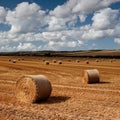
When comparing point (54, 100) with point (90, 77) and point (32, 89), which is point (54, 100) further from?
point (90, 77)

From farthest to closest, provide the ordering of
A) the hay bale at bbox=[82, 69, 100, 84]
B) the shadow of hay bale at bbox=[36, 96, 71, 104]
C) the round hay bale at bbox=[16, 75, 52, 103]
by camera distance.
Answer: the hay bale at bbox=[82, 69, 100, 84], the shadow of hay bale at bbox=[36, 96, 71, 104], the round hay bale at bbox=[16, 75, 52, 103]

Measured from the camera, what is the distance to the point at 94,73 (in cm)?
2602

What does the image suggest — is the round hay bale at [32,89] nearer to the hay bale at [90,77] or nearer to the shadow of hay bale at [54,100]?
the shadow of hay bale at [54,100]

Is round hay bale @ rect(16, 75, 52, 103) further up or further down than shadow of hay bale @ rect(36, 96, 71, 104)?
further up

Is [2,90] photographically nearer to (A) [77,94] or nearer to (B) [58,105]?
(A) [77,94]

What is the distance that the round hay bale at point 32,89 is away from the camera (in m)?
16.5

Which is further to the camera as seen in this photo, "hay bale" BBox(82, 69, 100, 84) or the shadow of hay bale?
"hay bale" BBox(82, 69, 100, 84)

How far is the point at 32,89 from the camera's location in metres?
16.8

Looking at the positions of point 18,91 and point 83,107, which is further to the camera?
point 18,91

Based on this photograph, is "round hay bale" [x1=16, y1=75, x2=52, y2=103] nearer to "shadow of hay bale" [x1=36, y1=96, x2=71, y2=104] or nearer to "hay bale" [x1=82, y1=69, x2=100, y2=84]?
"shadow of hay bale" [x1=36, y1=96, x2=71, y2=104]

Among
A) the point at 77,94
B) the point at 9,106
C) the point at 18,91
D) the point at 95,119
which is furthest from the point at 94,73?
the point at 95,119

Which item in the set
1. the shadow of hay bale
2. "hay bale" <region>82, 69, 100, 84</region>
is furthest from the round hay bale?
"hay bale" <region>82, 69, 100, 84</region>

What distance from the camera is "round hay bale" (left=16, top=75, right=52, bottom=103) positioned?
1655cm

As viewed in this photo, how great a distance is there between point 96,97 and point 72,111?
434 cm
